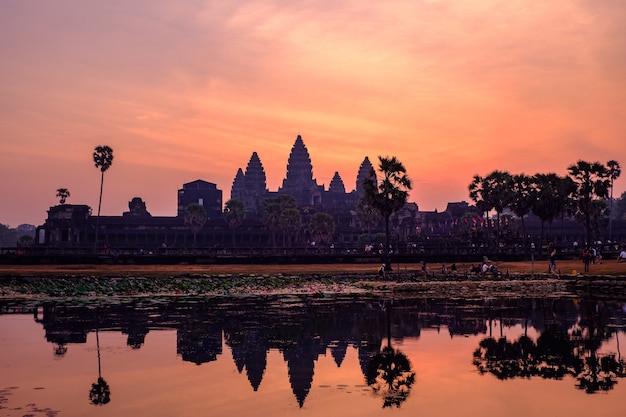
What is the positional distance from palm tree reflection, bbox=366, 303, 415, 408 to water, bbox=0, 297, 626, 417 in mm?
46

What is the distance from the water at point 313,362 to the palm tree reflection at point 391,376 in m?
0.05

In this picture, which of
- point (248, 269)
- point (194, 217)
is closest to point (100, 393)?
point (248, 269)

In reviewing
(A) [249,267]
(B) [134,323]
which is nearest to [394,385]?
(B) [134,323]

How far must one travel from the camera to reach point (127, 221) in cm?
16825

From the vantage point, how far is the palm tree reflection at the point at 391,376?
16692mm

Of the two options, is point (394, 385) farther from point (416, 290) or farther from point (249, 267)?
point (249, 267)

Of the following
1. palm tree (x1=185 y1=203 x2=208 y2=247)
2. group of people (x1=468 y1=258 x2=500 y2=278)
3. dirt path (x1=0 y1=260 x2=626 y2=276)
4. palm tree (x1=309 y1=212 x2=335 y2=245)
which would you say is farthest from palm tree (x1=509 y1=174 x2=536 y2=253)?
palm tree (x1=185 y1=203 x2=208 y2=247)

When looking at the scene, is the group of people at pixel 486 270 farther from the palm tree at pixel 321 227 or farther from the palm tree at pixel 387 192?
the palm tree at pixel 321 227

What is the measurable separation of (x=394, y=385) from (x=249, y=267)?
62271 millimetres

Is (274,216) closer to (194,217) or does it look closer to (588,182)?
(194,217)

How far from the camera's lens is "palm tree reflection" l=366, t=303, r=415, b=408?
16.7 m

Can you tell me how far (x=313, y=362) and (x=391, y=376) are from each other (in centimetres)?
278

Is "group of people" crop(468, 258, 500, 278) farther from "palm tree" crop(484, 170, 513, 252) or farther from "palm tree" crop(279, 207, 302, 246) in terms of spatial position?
"palm tree" crop(279, 207, 302, 246)

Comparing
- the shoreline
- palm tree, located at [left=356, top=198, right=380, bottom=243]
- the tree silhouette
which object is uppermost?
palm tree, located at [left=356, top=198, right=380, bottom=243]
